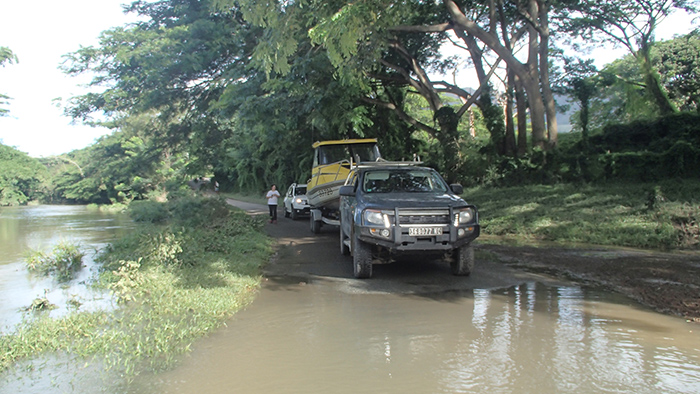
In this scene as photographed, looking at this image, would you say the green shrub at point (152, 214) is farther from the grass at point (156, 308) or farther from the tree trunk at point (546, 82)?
the tree trunk at point (546, 82)

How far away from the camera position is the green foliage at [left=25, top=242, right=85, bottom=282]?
11.8 metres

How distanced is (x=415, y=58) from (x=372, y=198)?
16.1 metres

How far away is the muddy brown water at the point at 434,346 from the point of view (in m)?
4.53

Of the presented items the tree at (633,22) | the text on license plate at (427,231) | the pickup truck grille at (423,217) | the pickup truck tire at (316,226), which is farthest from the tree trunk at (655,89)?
the text on license plate at (427,231)

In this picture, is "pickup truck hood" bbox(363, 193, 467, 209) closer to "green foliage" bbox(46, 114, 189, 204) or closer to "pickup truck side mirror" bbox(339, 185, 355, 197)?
"pickup truck side mirror" bbox(339, 185, 355, 197)

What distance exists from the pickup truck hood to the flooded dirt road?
126cm

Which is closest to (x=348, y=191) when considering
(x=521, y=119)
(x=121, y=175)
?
(x=521, y=119)

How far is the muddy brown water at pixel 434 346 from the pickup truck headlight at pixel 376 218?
99 centimetres

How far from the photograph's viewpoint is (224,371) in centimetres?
491

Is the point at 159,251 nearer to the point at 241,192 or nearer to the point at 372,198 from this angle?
the point at 372,198

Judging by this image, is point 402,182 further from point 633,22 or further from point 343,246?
point 633,22

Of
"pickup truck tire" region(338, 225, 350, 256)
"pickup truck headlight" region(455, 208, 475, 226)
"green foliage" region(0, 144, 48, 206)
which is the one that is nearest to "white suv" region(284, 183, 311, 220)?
"pickup truck tire" region(338, 225, 350, 256)

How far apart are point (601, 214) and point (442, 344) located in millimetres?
11410

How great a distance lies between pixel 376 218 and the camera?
848 cm
